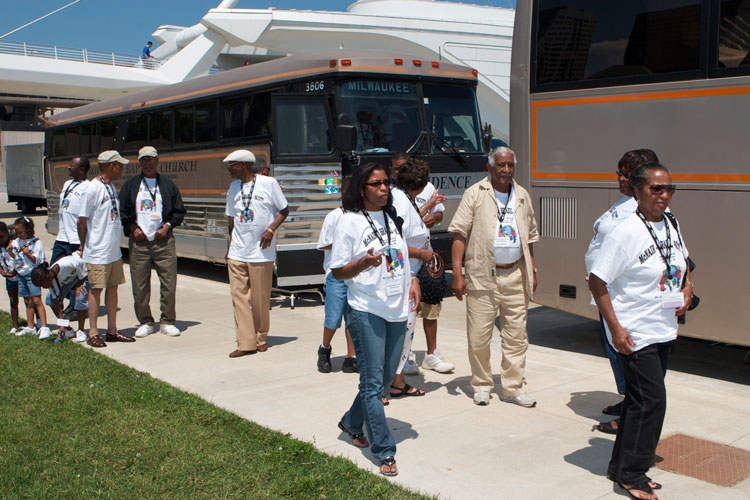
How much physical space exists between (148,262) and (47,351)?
149 centimetres

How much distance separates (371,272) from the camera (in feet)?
14.6

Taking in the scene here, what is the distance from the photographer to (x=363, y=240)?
4.48 meters

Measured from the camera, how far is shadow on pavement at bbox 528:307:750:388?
703cm

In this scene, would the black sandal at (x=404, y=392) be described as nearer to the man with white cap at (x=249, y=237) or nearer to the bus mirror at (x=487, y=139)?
the man with white cap at (x=249, y=237)

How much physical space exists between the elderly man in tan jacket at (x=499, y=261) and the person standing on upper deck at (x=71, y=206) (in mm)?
4207

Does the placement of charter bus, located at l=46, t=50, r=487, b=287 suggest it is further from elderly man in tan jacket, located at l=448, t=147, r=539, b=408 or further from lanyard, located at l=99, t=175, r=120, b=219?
elderly man in tan jacket, located at l=448, t=147, r=539, b=408

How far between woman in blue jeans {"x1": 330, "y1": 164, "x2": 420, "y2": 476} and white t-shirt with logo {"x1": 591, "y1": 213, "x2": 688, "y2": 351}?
3.76 feet

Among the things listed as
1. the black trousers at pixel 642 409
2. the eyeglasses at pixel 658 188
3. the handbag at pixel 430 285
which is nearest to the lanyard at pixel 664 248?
the eyeglasses at pixel 658 188

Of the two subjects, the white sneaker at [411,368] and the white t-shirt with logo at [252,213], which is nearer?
the white sneaker at [411,368]

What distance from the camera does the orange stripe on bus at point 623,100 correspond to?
20.5 feet

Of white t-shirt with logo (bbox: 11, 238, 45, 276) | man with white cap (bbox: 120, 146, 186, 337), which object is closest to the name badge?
man with white cap (bbox: 120, 146, 186, 337)

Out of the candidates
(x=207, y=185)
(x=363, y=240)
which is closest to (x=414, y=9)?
(x=207, y=185)

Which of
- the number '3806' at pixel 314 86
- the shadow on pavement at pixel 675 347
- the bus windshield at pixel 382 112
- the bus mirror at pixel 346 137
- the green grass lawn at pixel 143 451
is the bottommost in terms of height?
the shadow on pavement at pixel 675 347

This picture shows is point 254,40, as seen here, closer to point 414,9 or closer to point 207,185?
point 414,9
